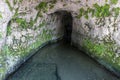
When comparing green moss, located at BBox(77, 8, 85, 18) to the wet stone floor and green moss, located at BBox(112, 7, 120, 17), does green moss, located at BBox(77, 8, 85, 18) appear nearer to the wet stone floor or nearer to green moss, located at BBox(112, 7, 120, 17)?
green moss, located at BBox(112, 7, 120, 17)

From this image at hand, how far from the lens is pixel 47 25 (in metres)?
11.4

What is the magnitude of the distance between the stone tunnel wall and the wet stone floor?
40 centimetres

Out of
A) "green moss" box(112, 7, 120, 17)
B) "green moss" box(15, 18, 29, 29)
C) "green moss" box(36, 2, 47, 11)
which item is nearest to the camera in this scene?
"green moss" box(112, 7, 120, 17)

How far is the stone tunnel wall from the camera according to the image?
8.88 meters

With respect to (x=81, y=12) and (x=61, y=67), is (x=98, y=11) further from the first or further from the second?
(x=61, y=67)

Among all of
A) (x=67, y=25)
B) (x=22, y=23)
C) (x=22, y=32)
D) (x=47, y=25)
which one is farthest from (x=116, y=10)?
(x=67, y=25)

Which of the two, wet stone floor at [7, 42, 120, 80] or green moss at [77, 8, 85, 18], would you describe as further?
green moss at [77, 8, 85, 18]

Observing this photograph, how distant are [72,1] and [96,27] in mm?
1502

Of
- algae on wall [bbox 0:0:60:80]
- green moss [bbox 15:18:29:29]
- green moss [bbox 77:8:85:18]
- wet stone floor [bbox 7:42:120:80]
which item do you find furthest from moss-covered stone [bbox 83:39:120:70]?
green moss [bbox 15:18:29:29]

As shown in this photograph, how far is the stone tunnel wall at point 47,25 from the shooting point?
8877 mm

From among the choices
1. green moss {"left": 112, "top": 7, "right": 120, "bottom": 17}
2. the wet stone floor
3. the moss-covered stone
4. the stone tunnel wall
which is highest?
green moss {"left": 112, "top": 7, "right": 120, "bottom": 17}

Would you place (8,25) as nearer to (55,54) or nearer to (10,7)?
(10,7)

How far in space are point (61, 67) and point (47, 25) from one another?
7.83 feet

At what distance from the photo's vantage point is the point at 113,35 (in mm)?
9297
